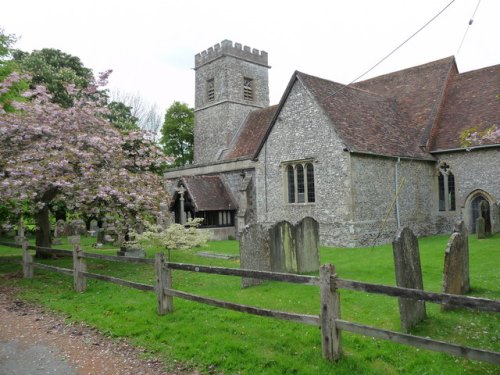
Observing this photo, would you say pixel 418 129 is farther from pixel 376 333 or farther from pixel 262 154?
pixel 376 333

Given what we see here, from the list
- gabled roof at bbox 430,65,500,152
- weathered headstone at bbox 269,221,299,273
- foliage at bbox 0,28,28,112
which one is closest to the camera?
weathered headstone at bbox 269,221,299,273

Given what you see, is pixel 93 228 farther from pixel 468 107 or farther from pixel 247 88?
pixel 468 107

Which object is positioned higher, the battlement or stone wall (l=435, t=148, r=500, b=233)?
the battlement

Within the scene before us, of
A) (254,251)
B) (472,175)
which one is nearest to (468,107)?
(472,175)

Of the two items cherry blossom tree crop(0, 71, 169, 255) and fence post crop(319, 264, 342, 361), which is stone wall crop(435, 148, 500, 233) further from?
fence post crop(319, 264, 342, 361)

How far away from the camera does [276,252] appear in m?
9.95

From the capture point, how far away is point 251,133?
29156 mm

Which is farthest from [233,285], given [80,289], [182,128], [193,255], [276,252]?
[182,128]

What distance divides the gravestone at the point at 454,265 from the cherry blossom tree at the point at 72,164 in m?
7.63

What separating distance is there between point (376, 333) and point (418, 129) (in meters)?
18.8

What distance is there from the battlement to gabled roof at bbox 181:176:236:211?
1156 centimetres

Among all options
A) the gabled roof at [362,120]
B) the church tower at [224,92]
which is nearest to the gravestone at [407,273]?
the gabled roof at [362,120]

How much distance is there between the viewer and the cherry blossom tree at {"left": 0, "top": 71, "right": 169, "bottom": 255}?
9867mm

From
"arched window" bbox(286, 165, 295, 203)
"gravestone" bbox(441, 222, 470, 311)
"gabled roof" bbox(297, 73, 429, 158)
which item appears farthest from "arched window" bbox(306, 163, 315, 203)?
"gravestone" bbox(441, 222, 470, 311)
